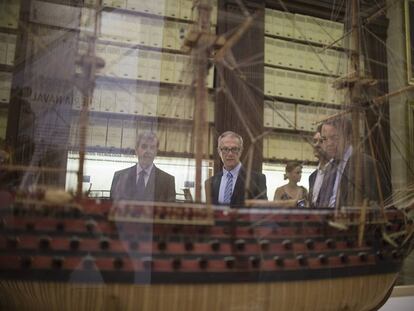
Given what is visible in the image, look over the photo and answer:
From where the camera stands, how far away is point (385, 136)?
1500 millimetres

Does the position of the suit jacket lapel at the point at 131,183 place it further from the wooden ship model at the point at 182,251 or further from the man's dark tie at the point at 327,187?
the man's dark tie at the point at 327,187

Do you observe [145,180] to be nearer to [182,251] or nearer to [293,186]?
[182,251]

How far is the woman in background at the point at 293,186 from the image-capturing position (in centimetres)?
128

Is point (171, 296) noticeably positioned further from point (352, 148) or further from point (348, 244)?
point (352, 148)

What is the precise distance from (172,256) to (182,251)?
0.09 ft

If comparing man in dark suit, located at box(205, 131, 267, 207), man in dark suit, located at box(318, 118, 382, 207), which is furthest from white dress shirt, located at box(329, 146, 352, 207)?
man in dark suit, located at box(205, 131, 267, 207)

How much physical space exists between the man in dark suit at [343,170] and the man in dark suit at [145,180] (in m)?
0.52

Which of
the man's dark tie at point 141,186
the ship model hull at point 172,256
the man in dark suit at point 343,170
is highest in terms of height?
the man in dark suit at point 343,170

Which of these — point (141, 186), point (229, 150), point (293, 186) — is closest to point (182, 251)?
point (141, 186)

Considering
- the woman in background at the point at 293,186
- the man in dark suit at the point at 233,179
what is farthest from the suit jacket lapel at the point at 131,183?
the woman in background at the point at 293,186

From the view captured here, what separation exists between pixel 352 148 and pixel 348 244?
0.32 m

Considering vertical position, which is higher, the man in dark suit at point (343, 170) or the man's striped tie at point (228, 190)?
the man in dark suit at point (343, 170)

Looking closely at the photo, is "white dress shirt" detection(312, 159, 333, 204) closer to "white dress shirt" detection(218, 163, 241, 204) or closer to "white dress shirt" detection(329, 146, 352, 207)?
"white dress shirt" detection(329, 146, 352, 207)

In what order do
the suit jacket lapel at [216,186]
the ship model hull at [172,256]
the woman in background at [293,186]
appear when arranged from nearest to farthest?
the ship model hull at [172,256] < the suit jacket lapel at [216,186] < the woman in background at [293,186]
